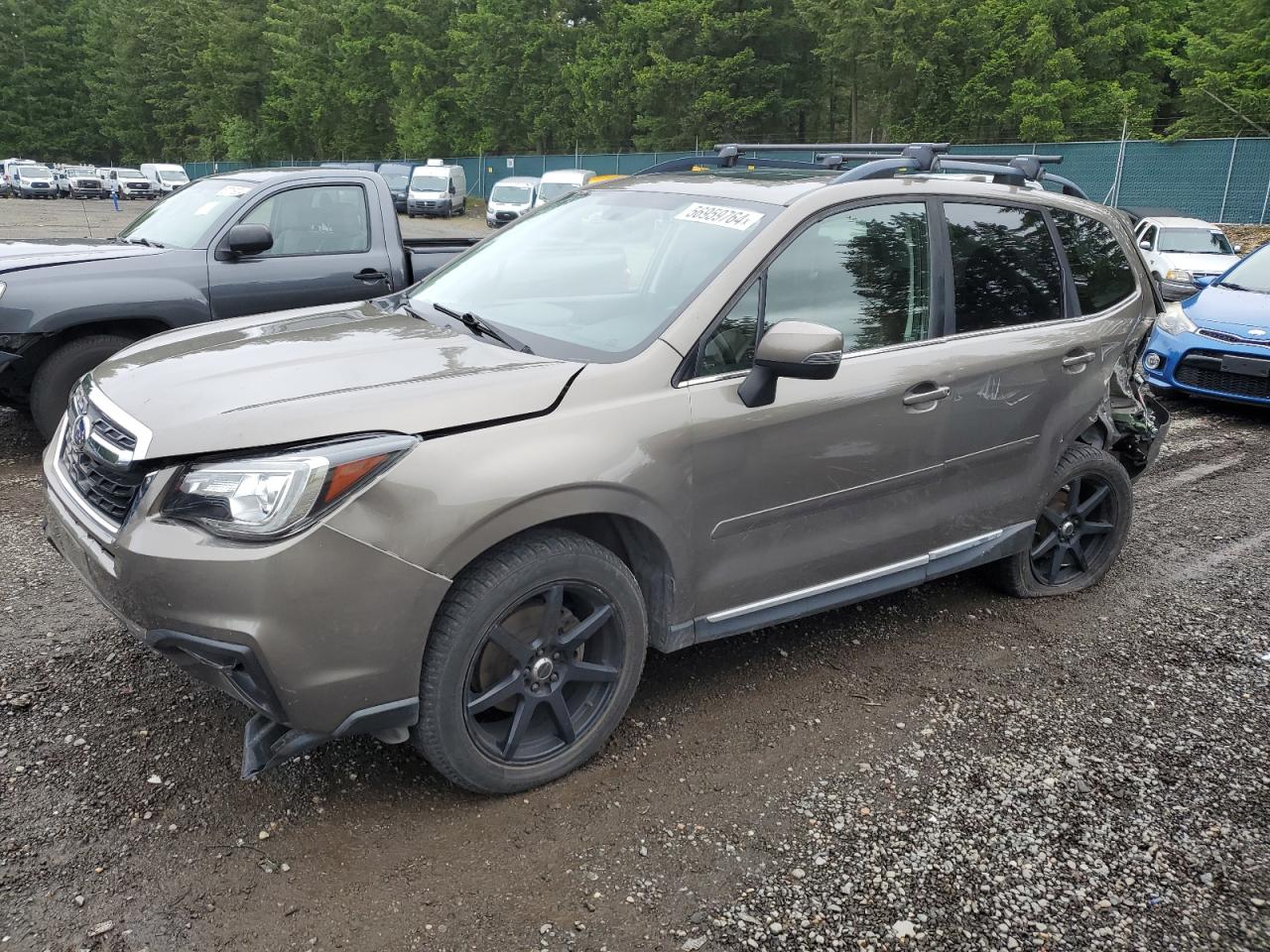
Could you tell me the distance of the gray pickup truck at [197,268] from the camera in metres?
5.76

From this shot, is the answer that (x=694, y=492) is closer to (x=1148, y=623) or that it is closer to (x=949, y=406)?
(x=949, y=406)

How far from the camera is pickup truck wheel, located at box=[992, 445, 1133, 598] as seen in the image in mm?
4344

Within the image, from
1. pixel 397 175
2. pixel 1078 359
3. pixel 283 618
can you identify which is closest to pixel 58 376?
pixel 283 618

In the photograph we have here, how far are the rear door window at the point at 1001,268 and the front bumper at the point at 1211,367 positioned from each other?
409 cm

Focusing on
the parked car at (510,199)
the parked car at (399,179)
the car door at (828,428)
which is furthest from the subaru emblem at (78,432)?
the parked car at (399,179)

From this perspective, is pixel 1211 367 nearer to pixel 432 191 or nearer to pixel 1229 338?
pixel 1229 338

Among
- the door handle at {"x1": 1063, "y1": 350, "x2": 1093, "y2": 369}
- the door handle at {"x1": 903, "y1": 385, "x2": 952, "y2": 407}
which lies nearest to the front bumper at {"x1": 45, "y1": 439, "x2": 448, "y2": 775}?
the door handle at {"x1": 903, "y1": 385, "x2": 952, "y2": 407}

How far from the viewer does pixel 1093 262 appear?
4363mm

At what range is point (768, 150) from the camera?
16.8ft

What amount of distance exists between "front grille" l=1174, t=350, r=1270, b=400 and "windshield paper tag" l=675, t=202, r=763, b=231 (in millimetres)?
6273

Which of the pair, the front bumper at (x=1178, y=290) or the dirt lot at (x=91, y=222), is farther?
the dirt lot at (x=91, y=222)

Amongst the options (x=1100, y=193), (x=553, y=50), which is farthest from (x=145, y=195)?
(x=1100, y=193)

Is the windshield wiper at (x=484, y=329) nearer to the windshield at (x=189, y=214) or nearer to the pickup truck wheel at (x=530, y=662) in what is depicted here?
the pickup truck wheel at (x=530, y=662)

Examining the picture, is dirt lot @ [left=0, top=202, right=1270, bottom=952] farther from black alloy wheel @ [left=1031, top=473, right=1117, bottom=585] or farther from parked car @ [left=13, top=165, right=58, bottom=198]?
parked car @ [left=13, top=165, right=58, bottom=198]
